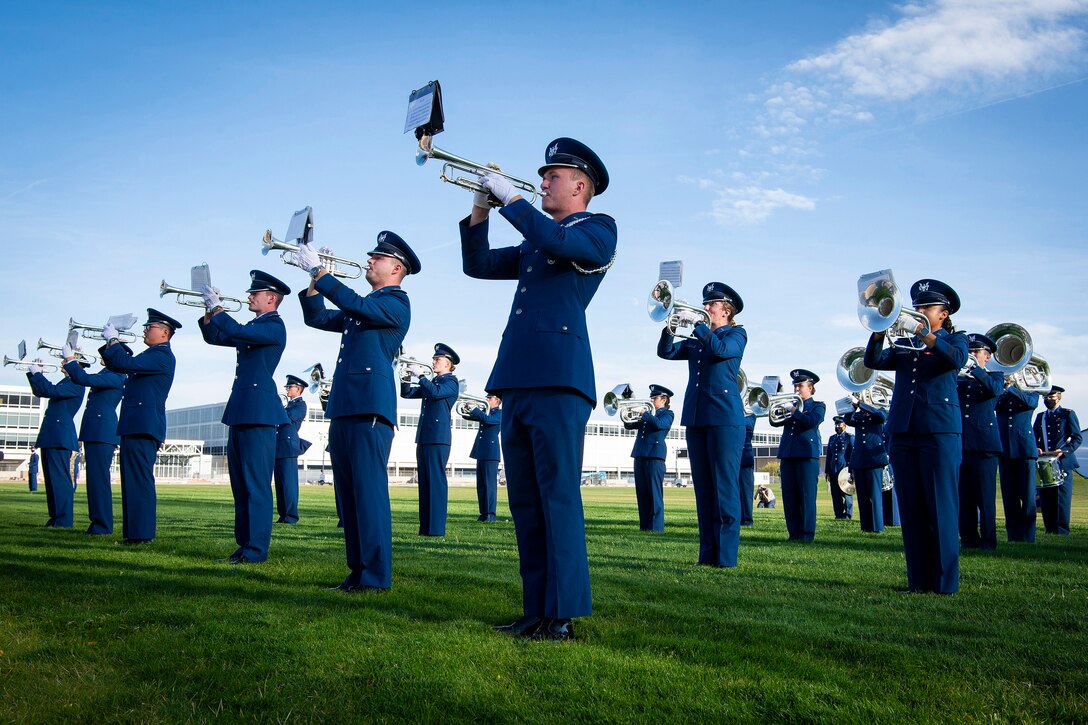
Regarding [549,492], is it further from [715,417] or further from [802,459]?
[802,459]

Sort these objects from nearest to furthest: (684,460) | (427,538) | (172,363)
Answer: (172,363) → (427,538) → (684,460)

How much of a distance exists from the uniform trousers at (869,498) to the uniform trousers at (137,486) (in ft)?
36.1

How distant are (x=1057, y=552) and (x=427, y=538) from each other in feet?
25.7

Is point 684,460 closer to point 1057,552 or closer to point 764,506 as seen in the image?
point 764,506

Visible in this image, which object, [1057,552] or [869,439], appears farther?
[869,439]

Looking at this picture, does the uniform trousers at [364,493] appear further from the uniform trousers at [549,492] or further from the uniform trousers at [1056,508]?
the uniform trousers at [1056,508]

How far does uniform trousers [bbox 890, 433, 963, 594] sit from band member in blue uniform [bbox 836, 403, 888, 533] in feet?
22.3

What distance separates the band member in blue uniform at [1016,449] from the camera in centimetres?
1316

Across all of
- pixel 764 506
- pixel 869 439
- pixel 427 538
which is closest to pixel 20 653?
pixel 427 538

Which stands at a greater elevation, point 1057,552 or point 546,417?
point 546,417

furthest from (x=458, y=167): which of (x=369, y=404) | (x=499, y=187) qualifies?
(x=369, y=404)

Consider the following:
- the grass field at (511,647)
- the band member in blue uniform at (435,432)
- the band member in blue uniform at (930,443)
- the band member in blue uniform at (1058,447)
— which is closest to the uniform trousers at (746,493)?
the band member in blue uniform at (1058,447)

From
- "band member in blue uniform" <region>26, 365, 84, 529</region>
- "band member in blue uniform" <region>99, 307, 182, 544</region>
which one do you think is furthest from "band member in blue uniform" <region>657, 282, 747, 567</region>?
"band member in blue uniform" <region>26, 365, 84, 529</region>

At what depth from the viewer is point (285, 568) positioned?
756 centimetres
